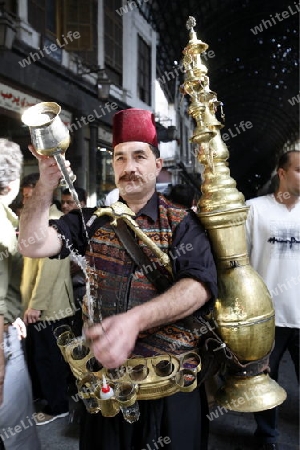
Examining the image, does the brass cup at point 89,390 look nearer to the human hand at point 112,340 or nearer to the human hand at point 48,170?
the human hand at point 112,340

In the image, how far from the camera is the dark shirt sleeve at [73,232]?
179 cm

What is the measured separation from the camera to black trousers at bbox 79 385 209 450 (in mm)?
1708

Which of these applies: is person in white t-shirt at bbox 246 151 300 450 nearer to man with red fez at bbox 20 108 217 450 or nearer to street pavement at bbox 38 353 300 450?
street pavement at bbox 38 353 300 450

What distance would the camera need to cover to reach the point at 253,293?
5.84 ft

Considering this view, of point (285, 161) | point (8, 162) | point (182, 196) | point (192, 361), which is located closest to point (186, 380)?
point (192, 361)

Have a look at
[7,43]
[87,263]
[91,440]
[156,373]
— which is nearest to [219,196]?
[87,263]

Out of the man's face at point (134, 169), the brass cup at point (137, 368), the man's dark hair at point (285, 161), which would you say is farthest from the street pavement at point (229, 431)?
the man's face at point (134, 169)

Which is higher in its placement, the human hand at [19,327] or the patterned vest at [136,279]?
the patterned vest at [136,279]

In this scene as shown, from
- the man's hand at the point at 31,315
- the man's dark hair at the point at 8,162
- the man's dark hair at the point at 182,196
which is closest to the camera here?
the man's dark hair at the point at 8,162

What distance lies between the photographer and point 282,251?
3207mm

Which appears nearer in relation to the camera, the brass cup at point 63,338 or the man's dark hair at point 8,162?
the brass cup at point 63,338

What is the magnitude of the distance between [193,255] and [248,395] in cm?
74

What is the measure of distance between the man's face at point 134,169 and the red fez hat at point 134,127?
27mm

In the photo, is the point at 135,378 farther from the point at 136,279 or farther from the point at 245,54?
the point at 245,54
